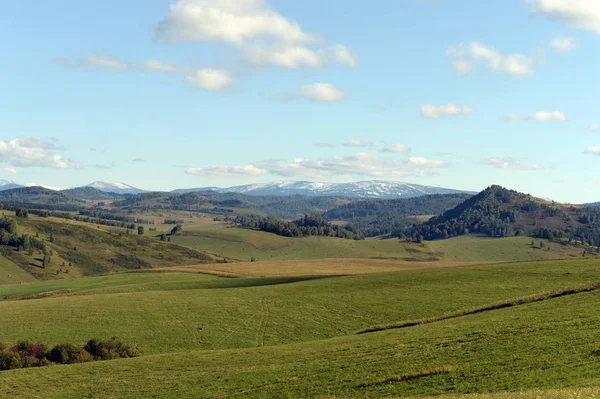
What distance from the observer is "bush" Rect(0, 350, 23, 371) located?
181 feet

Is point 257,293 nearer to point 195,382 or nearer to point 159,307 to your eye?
point 159,307

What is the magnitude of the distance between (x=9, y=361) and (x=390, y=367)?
37473 millimetres

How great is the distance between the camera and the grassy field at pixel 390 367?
3316 centimetres

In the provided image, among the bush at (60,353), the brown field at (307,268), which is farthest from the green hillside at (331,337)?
the brown field at (307,268)

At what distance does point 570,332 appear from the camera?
1577 inches

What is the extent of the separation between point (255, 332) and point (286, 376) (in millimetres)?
26562

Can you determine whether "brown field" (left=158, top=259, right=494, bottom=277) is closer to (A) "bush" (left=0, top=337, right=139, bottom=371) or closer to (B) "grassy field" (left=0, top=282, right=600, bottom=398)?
(A) "bush" (left=0, top=337, right=139, bottom=371)

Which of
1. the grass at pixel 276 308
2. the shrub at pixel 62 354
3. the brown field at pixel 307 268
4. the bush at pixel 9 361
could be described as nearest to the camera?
the bush at pixel 9 361

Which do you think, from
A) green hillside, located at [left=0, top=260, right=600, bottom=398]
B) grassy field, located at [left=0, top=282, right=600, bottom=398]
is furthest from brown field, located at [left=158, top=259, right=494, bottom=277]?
grassy field, located at [left=0, top=282, right=600, bottom=398]

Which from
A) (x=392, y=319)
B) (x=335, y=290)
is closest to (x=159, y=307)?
(x=335, y=290)

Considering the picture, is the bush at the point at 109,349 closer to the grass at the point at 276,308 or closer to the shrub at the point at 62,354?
the grass at the point at 276,308

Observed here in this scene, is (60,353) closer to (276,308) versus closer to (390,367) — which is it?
(276,308)

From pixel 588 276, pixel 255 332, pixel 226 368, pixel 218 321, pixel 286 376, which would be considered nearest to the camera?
pixel 286 376

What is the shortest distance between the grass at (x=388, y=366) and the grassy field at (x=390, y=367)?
0.07 metres
